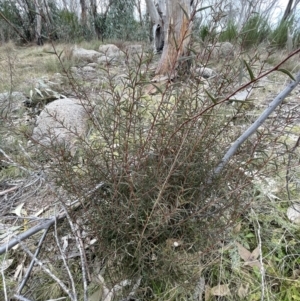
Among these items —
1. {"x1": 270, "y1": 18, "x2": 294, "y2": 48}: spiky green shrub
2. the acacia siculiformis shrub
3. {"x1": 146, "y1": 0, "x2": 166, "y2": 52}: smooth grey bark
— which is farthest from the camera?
{"x1": 270, "y1": 18, "x2": 294, "y2": 48}: spiky green shrub

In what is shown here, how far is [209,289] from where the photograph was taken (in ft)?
2.75

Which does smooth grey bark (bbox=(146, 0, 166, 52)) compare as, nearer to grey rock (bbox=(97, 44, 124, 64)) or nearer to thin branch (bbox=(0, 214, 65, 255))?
grey rock (bbox=(97, 44, 124, 64))

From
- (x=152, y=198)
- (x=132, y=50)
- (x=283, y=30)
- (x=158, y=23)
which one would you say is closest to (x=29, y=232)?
(x=152, y=198)

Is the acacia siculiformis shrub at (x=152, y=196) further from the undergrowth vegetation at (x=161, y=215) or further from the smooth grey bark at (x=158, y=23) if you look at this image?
the smooth grey bark at (x=158, y=23)

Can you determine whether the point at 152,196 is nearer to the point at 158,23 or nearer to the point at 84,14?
the point at 158,23

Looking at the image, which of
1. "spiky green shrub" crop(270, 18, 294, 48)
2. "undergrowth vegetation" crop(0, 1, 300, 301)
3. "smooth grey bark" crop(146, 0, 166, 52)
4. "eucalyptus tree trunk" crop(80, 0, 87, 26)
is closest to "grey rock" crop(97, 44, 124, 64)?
"undergrowth vegetation" crop(0, 1, 300, 301)

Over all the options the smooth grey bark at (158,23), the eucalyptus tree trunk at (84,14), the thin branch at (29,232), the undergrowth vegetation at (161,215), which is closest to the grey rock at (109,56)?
the undergrowth vegetation at (161,215)

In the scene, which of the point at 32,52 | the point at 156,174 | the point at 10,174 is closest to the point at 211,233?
the point at 156,174

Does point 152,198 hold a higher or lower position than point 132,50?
lower

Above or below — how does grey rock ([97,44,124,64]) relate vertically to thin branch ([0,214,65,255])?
above

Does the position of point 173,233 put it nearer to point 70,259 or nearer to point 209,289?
point 209,289

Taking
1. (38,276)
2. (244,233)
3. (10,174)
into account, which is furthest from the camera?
(10,174)

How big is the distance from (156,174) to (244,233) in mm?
537

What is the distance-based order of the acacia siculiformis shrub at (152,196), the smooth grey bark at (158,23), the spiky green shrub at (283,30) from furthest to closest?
the spiky green shrub at (283,30) < the smooth grey bark at (158,23) < the acacia siculiformis shrub at (152,196)
